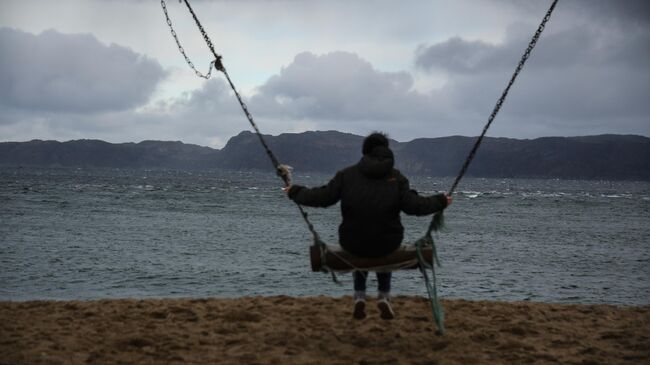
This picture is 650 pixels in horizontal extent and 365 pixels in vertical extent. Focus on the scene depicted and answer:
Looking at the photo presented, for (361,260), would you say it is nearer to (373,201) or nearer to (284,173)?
(373,201)

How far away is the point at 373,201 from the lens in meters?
7.64

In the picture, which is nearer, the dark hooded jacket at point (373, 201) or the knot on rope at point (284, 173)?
the dark hooded jacket at point (373, 201)

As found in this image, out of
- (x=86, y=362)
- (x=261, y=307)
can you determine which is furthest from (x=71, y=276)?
(x=86, y=362)

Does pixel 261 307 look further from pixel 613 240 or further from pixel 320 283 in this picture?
pixel 613 240

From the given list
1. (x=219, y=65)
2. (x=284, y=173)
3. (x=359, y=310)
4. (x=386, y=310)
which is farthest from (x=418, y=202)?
(x=219, y=65)

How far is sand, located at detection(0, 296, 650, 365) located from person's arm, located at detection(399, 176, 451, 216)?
5.82 feet

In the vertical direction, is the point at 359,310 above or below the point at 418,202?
below

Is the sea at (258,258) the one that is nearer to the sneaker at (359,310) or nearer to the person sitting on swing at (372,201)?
the person sitting on swing at (372,201)

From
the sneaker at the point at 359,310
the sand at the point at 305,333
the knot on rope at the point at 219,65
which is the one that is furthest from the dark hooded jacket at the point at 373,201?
the knot on rope at the point at 219,65

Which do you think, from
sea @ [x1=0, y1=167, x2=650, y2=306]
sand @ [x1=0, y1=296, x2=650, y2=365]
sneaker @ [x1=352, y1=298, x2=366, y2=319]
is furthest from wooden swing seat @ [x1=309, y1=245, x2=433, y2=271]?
sea @ [x1=0, y1=167, x2=650, y2=306]

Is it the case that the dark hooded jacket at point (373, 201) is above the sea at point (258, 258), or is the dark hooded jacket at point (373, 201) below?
above

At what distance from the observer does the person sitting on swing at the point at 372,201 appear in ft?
25.1

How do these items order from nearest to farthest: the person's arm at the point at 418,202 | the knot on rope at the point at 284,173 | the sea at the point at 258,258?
the person's arm at the point at 418,202, the knot on rope at the point at 284,173, the sea at the point at 258,258

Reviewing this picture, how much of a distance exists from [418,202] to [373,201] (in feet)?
1.85
